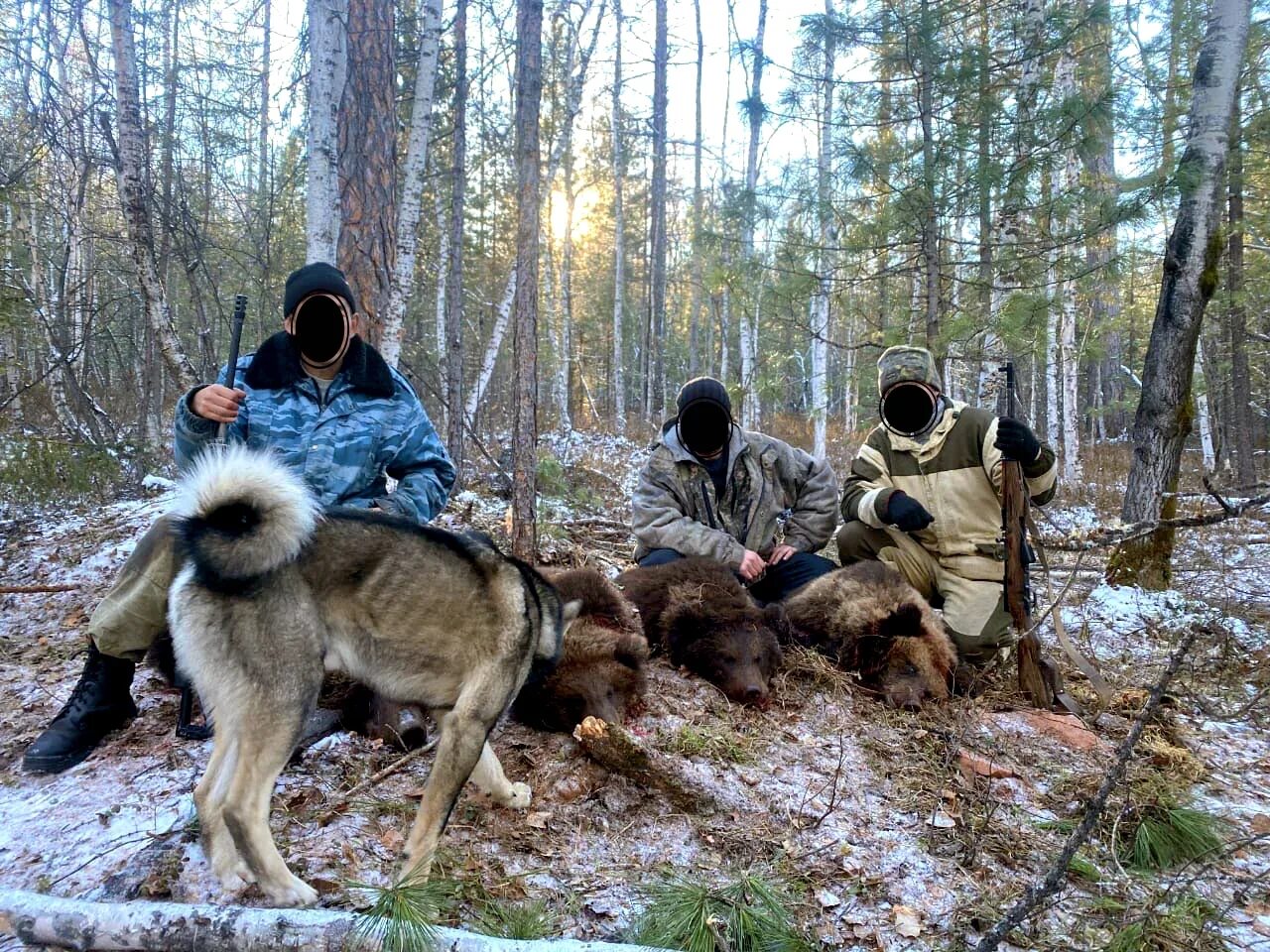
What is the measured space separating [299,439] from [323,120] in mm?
3427

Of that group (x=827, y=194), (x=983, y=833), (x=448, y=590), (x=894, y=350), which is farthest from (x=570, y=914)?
(x=827, y=194)

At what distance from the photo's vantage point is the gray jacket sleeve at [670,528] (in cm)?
561

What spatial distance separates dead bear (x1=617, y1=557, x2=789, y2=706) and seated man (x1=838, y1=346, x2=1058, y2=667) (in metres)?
1.28

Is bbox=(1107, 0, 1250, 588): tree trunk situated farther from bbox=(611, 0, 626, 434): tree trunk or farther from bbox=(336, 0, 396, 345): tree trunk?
bbox=(611, 0, 626, 434): tree trunk

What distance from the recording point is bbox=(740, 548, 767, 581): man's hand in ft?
18.1

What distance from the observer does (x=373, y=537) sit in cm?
283

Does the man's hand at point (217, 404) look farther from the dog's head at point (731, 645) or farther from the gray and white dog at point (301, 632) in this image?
the dog's head at point (731, 645)

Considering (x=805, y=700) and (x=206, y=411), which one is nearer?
(x=206, y=411)

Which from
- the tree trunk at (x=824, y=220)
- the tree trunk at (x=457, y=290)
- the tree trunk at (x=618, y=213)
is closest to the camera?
the tree trunk at (x=824, y=220)

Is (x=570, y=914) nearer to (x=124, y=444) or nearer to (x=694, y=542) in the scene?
(x=694, y=542)

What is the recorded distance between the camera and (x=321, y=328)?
405 centimetres

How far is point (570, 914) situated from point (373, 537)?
1.64 metres

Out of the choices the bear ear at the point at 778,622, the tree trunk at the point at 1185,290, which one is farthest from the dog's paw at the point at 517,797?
the tree trunk at the point at 1185,290

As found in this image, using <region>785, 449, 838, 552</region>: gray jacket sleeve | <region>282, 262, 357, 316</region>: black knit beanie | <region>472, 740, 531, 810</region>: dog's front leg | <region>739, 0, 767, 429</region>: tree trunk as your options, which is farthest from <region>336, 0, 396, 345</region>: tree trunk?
<region>739, 0, 767, 429</region>: tree trunk
